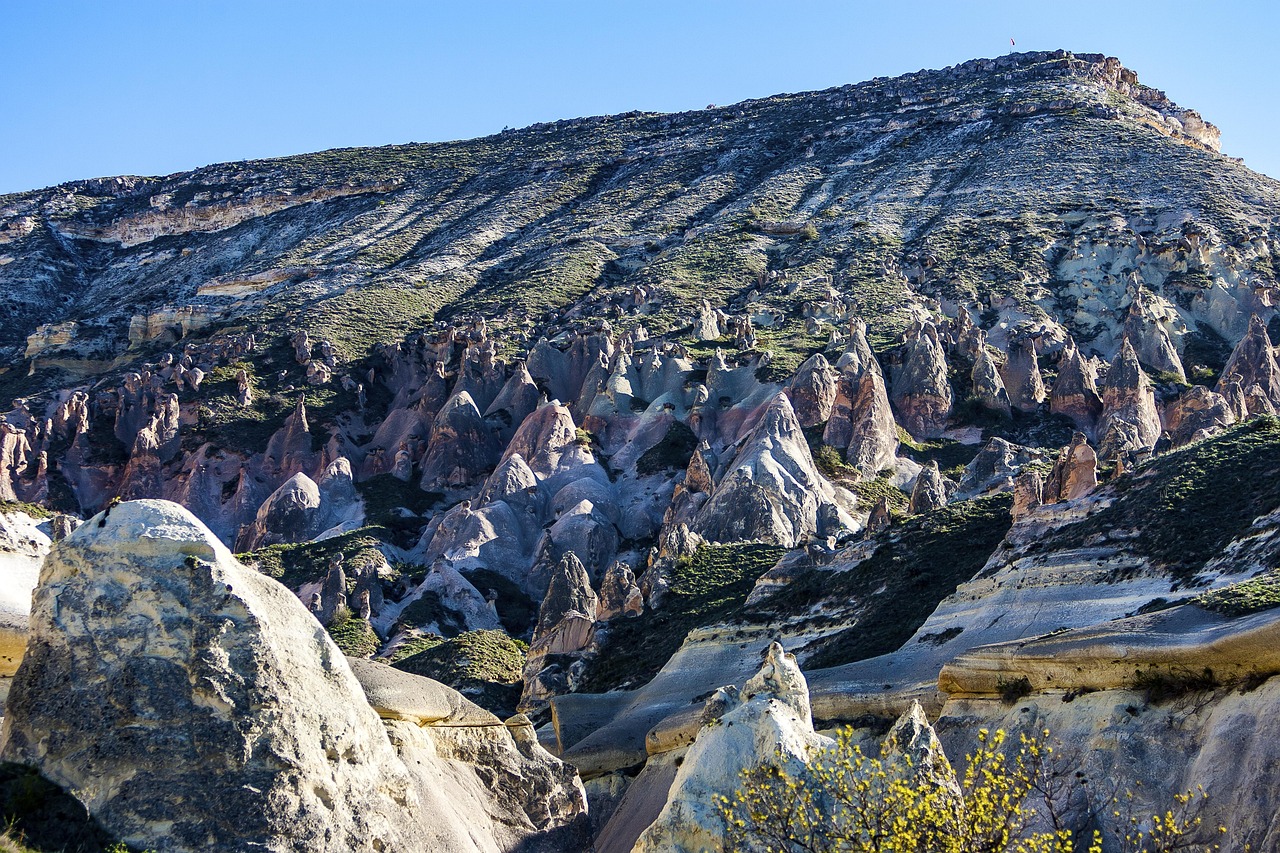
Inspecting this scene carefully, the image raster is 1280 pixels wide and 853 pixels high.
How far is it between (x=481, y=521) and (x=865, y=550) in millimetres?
25869

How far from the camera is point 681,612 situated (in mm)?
42656

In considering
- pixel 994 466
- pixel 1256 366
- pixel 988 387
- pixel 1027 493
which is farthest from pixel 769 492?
pixel 1256 366

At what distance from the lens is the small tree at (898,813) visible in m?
15.1

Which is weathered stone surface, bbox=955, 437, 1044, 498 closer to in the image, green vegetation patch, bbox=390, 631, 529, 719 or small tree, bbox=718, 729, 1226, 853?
green vegetation patch, bbox=390, 631, 529, 719

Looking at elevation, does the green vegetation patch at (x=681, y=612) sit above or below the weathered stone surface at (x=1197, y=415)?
below

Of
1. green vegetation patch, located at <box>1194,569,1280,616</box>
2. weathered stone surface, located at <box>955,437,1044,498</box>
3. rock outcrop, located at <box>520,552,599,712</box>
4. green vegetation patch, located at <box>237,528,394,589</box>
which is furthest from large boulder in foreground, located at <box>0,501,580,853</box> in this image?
green vegetation patch, located at <box>237,528,394,589</box>

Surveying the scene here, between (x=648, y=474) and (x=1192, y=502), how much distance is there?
120 ft

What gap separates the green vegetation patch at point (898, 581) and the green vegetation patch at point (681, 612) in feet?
7.87

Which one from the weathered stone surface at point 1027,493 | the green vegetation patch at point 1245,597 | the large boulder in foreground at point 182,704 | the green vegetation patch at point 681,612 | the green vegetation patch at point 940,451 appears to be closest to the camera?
the large boulder in foreground at point 182,704

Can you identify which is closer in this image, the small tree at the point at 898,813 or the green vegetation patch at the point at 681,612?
the small tree at the point at 898,813

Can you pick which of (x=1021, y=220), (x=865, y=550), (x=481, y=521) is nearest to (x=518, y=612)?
(x=481, y=521)

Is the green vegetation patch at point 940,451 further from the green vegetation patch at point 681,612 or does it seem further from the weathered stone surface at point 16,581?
the weathered stone surface at point 16,581

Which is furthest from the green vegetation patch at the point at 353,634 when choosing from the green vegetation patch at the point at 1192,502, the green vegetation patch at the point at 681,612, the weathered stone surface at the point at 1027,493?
the green vegetation patch at the point at 1192,502

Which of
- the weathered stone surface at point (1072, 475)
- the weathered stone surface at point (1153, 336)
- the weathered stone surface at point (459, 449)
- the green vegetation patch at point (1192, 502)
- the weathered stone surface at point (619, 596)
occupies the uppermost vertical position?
the weathered stone surface at point (1153, 336)
